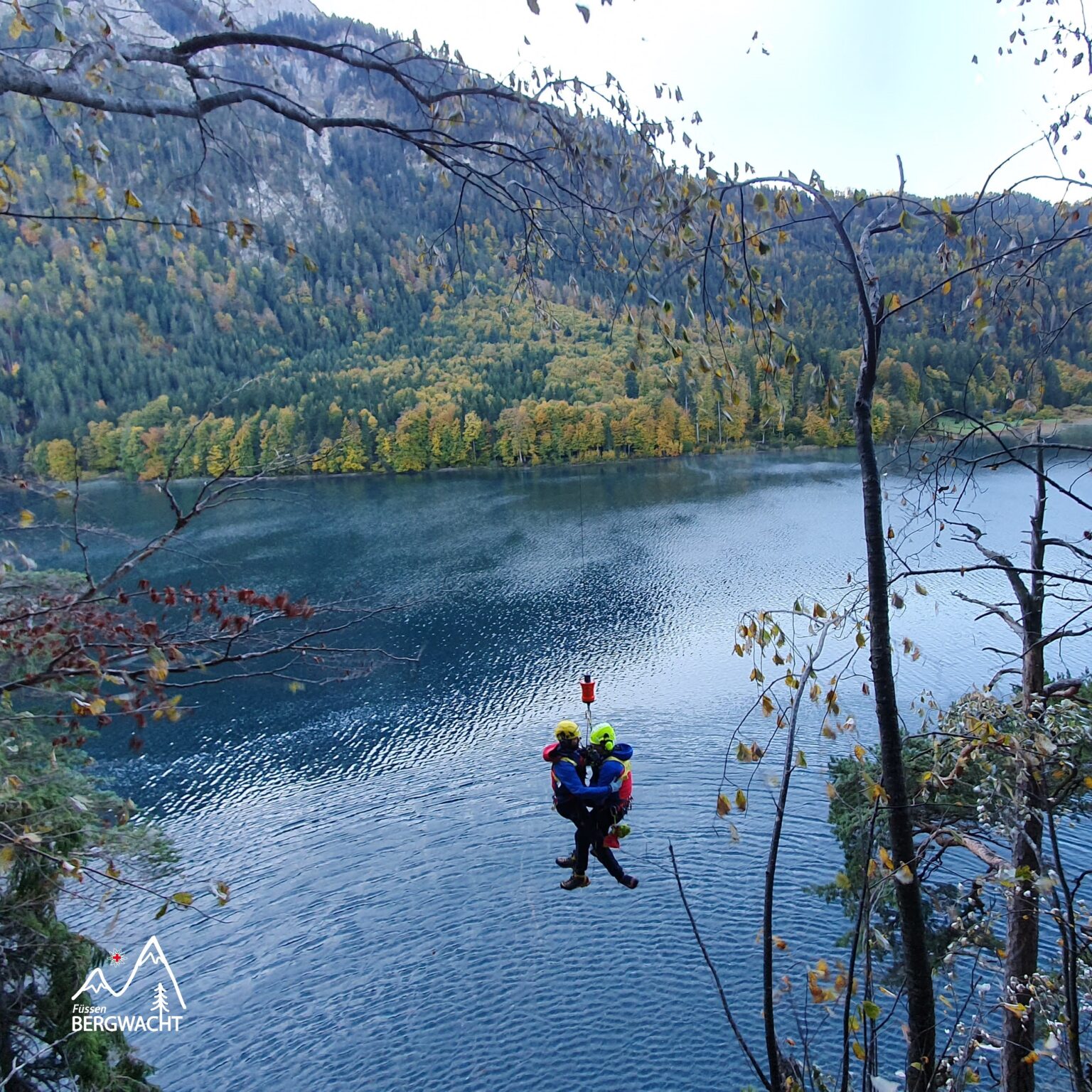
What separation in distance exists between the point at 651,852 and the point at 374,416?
193ft

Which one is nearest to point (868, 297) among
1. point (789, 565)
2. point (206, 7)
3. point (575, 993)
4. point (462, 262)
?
point (462, 262)

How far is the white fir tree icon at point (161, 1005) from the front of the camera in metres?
10.7

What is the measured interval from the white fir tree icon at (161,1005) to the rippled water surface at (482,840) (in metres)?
0.33

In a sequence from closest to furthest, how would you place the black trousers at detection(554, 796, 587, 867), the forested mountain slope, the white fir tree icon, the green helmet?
the forested mountain slope → the green helmet → the black trousers at detection(554, 796, 587, 867) → the white fir tree icon

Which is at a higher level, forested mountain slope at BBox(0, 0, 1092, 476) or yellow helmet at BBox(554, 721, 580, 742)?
forested mountain slope at BBox(0, 0, 1092, 476)

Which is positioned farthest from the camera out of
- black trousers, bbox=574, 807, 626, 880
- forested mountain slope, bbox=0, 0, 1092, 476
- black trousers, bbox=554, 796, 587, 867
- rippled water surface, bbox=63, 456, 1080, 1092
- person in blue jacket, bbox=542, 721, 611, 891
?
rippled water surface, bbox=63, 456, 1080, 1092

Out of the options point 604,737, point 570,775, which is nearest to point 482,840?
point 570,775

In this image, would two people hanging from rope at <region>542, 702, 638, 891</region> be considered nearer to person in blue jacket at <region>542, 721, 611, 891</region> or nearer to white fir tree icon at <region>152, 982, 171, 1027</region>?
person in blue jacket at <region>542, 721, 611, 891</region>

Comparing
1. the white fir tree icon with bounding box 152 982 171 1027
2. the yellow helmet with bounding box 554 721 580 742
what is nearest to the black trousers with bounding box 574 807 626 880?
the yellow helmet with bounding box 554 721 580 742

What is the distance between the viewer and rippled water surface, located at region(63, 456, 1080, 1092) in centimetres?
1027

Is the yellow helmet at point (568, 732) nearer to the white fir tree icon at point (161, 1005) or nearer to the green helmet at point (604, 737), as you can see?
the green helmet at point (604, 737)

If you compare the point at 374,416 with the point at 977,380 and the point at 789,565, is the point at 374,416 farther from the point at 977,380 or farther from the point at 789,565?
the point at 977,380

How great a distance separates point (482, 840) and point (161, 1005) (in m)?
5.56

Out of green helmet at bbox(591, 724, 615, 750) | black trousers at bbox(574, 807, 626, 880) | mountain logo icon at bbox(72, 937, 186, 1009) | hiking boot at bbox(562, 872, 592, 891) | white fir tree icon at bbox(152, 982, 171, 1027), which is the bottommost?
white fir tree icon at bbox(152, 982, 171, 1027)
